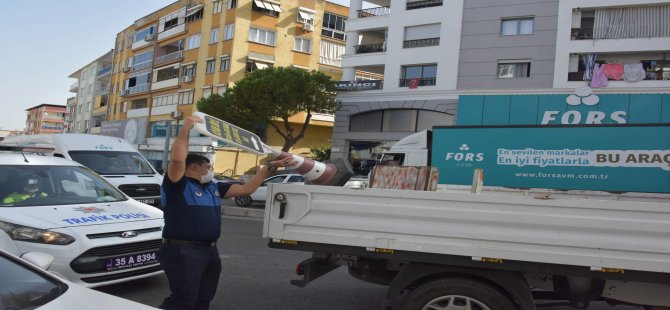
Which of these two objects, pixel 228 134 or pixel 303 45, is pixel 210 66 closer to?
pixel 303 45

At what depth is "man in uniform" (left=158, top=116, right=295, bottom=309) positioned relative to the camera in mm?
3607

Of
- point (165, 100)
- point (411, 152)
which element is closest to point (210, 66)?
point (165, 100)

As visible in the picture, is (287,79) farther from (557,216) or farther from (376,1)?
(557,216)

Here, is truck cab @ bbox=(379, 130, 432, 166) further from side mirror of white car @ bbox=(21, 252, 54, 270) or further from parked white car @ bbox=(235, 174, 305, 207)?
side mirror of white car @ bbox=(21, 252, 54, 270)

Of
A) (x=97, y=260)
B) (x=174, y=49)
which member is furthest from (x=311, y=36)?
(x=97, y=260)

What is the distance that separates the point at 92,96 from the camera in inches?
2734

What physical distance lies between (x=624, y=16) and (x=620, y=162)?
1395 cm

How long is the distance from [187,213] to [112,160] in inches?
322

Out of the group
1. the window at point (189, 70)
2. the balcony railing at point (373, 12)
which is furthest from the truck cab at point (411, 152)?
the window at point (189, 70)

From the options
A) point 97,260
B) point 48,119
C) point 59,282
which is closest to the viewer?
point 59,282

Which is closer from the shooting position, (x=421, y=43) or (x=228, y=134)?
(x=228, y=134)

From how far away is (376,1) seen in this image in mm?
32438

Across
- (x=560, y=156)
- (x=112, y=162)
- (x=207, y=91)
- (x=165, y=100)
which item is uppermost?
(x=207, y=91)

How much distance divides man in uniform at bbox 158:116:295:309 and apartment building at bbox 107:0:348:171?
34.3 metres
